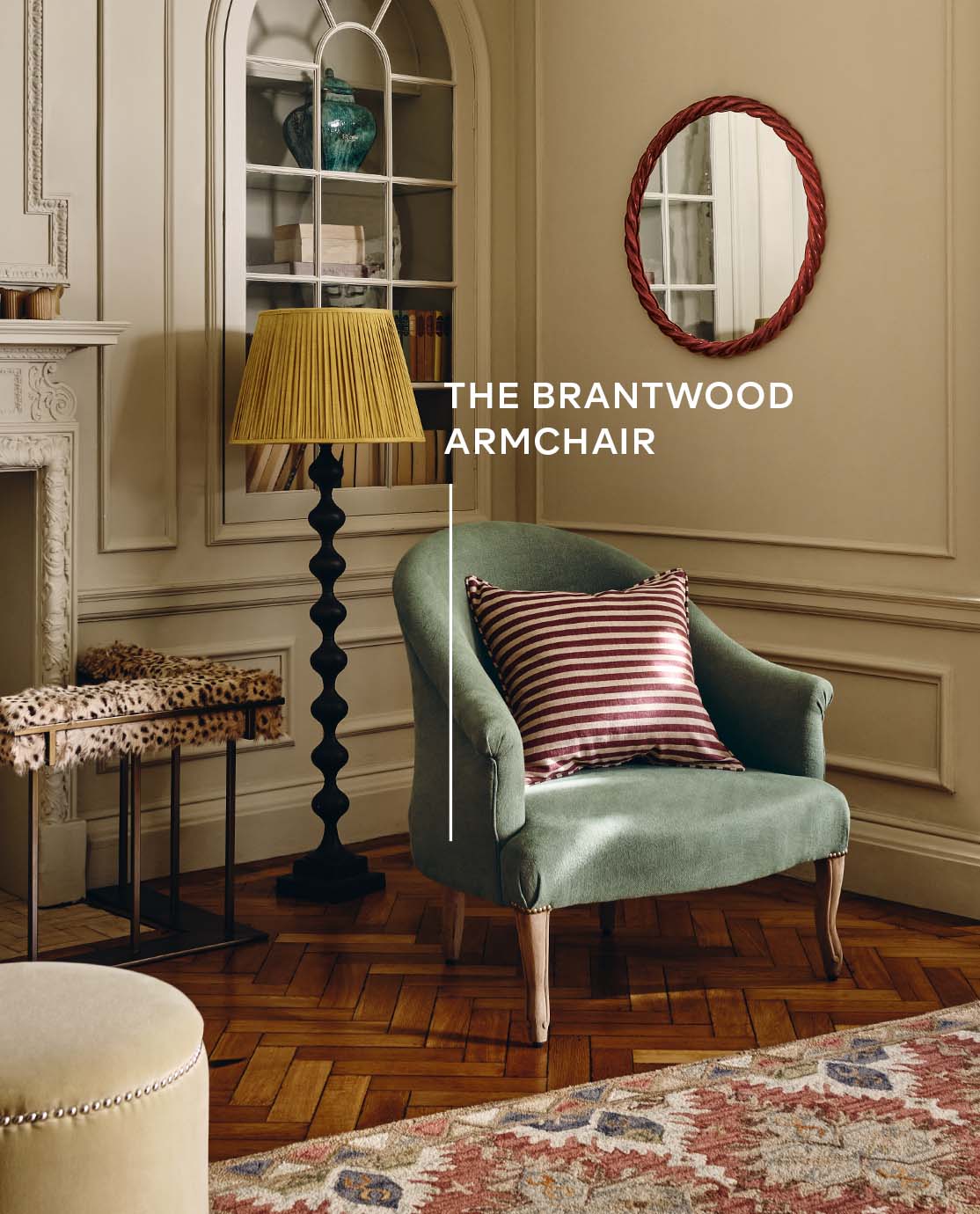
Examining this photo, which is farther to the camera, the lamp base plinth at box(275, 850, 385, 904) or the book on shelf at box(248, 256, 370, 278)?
the book on shelf at box(248, 256, 370, 278)

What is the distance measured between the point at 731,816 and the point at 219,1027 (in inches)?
40.3

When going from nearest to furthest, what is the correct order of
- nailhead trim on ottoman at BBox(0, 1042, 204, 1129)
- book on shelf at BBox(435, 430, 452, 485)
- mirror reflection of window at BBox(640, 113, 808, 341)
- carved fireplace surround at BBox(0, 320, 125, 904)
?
1. nailhead trim on ottoman at BBox(0, 1042, 204, 1129)
2. carved fireplace surround at BBox(0, 320, 125, 904)
3. mirror reflection of window at BBox(640, 113, 808, 341)
4. book on shelf at BBox(435, 430, 452, 485)

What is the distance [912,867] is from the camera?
3.48 meters

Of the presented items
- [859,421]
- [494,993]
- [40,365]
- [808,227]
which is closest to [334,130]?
[40,365]

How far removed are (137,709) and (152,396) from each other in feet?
3.14

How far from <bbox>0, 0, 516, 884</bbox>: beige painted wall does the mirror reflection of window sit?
3.54 feet

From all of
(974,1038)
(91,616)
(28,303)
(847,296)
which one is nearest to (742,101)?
(847,296)

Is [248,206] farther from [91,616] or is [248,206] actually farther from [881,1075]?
[881,1075]

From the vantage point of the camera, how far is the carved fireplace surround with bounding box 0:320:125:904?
325 centimetres

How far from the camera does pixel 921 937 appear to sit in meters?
3.24

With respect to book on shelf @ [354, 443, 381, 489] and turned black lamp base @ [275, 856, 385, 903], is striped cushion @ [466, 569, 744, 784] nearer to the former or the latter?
turned black lamp base @ [275, 856, 385, 903]

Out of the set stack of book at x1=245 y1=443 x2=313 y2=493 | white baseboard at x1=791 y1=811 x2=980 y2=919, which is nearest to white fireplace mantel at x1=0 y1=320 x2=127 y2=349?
stack of book at x1=245 y1=443 x2=313 y2=493

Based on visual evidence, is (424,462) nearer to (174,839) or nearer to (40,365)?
(40,365)

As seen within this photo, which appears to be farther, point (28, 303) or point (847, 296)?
point (847, 296)
